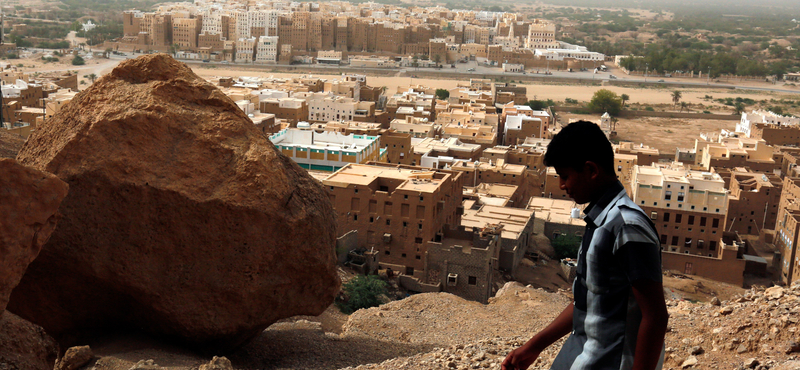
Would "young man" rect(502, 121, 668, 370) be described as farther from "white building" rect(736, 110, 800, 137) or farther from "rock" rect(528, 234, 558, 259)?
"white building" rect(736, 110, 800, 137)

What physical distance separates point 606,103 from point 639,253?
170 feet

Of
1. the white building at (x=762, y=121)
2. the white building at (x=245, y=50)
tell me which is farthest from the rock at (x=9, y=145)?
the white building at (x=245, y=50)

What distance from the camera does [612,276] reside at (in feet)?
8.96

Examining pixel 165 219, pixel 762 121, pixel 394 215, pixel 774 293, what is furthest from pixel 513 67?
pixel 165 219

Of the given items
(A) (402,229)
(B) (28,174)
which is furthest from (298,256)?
(A) (402,229)

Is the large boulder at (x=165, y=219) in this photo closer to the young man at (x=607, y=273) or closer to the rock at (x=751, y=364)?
the rock at (x=751, y=364)

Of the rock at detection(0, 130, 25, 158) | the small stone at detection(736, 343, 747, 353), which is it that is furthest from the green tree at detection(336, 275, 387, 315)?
the small stone at detection(736, 343, 747, 353)

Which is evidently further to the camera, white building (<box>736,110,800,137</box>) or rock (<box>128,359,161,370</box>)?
white building (<box>736,110,800,137</box>)

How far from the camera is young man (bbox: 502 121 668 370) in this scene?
2.65 metres

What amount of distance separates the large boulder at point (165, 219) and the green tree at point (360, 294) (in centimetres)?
585

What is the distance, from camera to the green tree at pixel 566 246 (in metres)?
21.4

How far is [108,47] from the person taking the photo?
76562mm

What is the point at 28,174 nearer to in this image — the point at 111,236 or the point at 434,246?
the point at 111,236

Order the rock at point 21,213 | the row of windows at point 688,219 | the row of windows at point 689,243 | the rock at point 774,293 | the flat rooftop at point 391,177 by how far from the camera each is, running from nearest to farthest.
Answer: the rock at point 21,213 → the rock at point 774,293 → the flat rooftop at point 391,177 → the row of windows at point 688,219 → the row of windows at point 689,243
